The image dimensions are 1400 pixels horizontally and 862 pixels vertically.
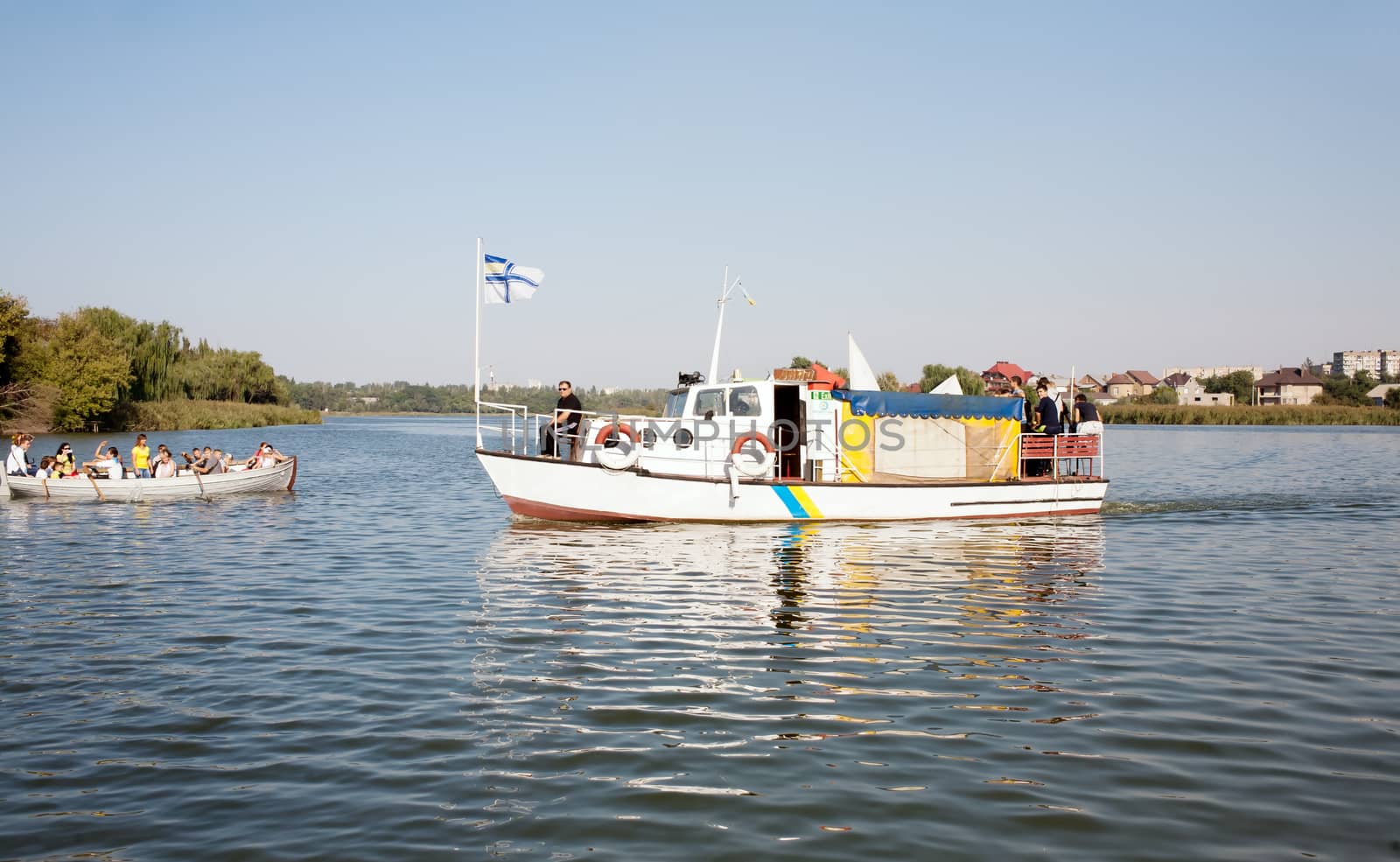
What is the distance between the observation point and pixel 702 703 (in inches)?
330

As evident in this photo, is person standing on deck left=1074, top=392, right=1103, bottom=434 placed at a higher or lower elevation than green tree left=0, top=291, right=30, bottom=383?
lower

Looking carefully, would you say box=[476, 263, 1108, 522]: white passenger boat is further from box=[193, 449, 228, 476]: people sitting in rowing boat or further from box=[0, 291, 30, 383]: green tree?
box=[0, 291, 30, 383]: green tree

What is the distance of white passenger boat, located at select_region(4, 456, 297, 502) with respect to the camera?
27.4 m

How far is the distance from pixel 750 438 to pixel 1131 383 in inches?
7527

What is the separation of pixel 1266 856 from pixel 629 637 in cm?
660

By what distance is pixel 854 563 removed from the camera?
1606cm

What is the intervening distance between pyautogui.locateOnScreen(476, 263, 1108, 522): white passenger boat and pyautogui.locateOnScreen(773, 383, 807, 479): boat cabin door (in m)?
0.03

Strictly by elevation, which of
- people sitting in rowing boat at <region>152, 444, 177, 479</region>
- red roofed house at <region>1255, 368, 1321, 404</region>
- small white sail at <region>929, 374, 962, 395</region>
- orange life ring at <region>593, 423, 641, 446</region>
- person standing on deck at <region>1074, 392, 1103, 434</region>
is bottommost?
people sitting in rowing boat at <region>152, 444, 177, 479</region>

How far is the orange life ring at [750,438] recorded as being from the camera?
2069cm

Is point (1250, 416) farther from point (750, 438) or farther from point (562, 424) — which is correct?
point (562, 424)

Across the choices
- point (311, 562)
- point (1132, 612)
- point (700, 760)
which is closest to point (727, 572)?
point (1132, 612)

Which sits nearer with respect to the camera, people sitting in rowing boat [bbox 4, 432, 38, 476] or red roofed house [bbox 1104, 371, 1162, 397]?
people sitting in rowing boat [bbox 4, 432, 38, 476]

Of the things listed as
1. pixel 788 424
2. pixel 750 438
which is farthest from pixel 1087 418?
pixel 750 438

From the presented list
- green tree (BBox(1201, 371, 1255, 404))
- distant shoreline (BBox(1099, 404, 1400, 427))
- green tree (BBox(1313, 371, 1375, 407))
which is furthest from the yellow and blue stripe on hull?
green tree (BBox(1201, 371, 1255, 404))
